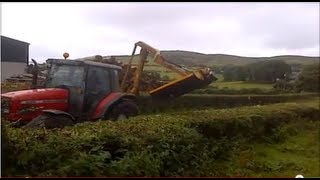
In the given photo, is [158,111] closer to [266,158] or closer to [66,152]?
[266,158]

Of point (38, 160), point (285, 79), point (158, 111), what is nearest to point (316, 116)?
point (158, 111)

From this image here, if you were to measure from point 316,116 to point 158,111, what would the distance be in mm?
6563

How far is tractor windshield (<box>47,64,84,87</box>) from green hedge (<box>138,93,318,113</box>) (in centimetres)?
595

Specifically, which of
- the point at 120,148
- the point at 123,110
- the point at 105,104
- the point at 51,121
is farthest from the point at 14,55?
the point at 120,148

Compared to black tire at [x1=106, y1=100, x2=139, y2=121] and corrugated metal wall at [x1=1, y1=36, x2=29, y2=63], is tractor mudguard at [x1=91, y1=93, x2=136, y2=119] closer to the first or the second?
black tire at [x1=106, y1=100, x2=139, y2=121]

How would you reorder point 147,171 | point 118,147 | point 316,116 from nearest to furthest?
1. point 147,171
2. point 118,147
3. point 316,116

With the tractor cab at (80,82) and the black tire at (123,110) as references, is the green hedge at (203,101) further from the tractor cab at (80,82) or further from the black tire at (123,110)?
the tractor cab at (80,82)

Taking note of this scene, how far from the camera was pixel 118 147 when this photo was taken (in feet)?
20.5

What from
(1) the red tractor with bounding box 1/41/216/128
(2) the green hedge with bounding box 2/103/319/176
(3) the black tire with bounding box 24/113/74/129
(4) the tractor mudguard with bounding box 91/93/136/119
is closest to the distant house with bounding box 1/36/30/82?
(1) the red tractor with bounding box 1/41/216/128

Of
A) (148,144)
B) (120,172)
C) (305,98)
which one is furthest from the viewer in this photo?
(305,98)

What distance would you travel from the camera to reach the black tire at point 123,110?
1103 centimetres

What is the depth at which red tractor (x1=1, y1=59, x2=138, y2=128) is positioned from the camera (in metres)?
9.16

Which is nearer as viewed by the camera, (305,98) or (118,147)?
(118,147)

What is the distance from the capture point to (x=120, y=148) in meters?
6.20
